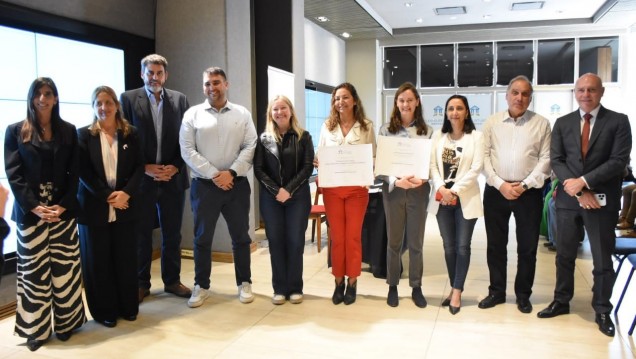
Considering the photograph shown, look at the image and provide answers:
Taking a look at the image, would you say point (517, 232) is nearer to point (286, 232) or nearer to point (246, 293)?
point (286, 232)

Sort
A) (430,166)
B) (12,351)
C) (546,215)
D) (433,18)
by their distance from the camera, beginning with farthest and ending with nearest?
(433,18), (546,215), (430,166), (12,351)

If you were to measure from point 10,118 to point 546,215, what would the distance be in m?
5.36

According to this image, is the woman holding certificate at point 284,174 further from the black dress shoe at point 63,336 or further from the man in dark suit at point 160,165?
the black dress shoe at point 63,336

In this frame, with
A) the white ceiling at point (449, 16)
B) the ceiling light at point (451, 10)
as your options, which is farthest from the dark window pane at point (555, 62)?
the ceiling light at point (451, 10)

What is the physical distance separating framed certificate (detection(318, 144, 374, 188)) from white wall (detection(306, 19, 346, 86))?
17.1 ft

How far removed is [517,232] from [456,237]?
429mm

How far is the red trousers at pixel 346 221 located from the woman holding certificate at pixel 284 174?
0.64ft

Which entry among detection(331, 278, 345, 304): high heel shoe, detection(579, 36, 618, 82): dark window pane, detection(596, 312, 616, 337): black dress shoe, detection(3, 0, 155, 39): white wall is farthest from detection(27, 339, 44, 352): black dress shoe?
detection(579, 36, 618, 82): dark window pane

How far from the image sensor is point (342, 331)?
3.18 metres

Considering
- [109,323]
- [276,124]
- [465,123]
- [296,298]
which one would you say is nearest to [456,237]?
[465,123]

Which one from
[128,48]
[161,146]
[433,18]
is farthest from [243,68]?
[433,18]

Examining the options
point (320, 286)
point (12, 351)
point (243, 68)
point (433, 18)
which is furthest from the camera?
point (433, 18)

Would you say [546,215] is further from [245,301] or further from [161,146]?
[161,146]

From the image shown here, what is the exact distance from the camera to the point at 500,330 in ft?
10.4
